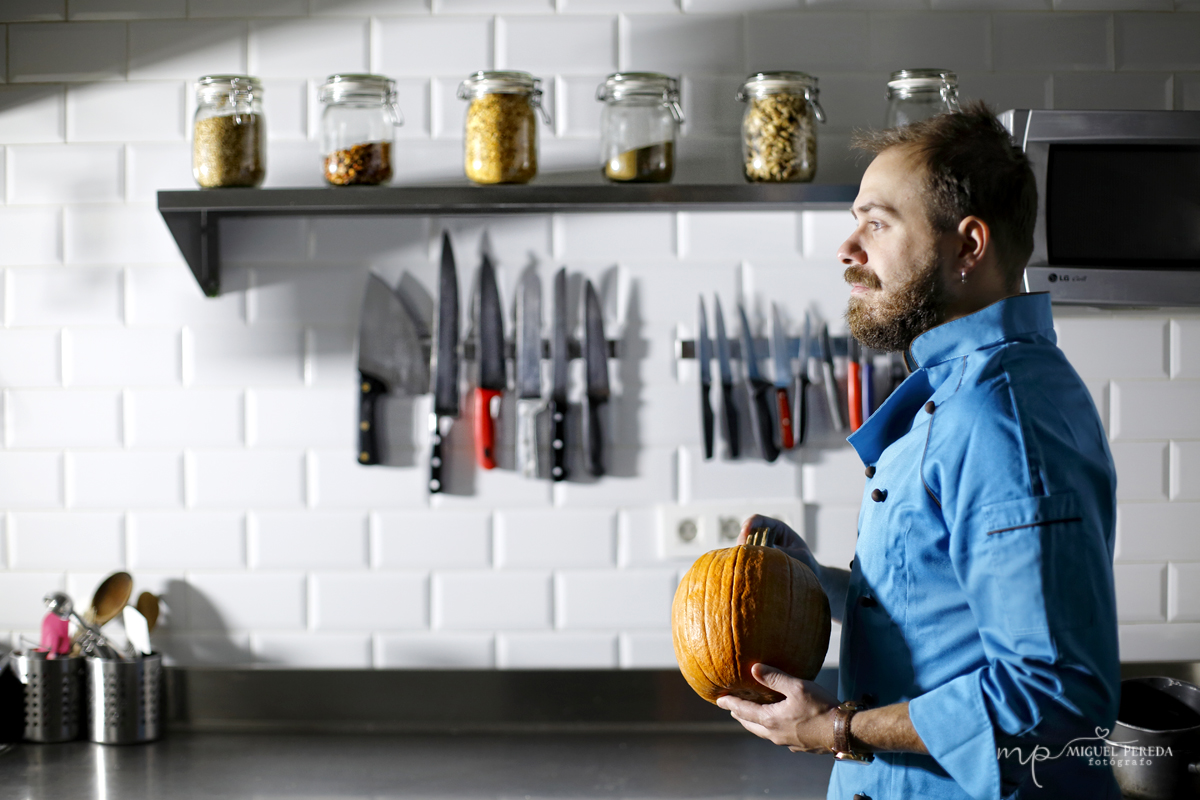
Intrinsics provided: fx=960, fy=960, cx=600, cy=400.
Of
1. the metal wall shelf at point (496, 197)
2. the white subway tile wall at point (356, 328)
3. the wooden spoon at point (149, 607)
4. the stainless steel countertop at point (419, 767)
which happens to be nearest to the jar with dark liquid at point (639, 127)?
the metal wall shelf at point (496, 197)

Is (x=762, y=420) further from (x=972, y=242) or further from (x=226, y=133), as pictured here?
(x=226, y=133)

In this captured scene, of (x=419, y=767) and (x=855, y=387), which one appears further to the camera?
(x=855, y=387)

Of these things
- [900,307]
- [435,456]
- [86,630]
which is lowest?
[86,630]

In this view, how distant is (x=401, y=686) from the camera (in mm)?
1676

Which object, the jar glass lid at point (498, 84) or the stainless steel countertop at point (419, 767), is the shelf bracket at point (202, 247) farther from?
the stainless steel countertop at point (419, 767)

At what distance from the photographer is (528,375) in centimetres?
167

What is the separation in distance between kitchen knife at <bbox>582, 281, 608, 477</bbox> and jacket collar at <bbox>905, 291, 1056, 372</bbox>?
A: 76 cm

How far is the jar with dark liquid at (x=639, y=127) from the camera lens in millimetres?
1517

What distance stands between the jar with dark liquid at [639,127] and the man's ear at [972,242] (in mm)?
644

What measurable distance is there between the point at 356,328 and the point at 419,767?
0.75 meters

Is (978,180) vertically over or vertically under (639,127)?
under

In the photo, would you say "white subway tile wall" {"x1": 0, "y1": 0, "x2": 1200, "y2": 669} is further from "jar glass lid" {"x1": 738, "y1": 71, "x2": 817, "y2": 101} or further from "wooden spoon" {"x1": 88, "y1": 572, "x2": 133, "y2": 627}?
"jar glass lid" {"x1": 738, "y1": 71, "x2": 817, "y2": 101}

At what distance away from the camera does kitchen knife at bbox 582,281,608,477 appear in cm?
167
